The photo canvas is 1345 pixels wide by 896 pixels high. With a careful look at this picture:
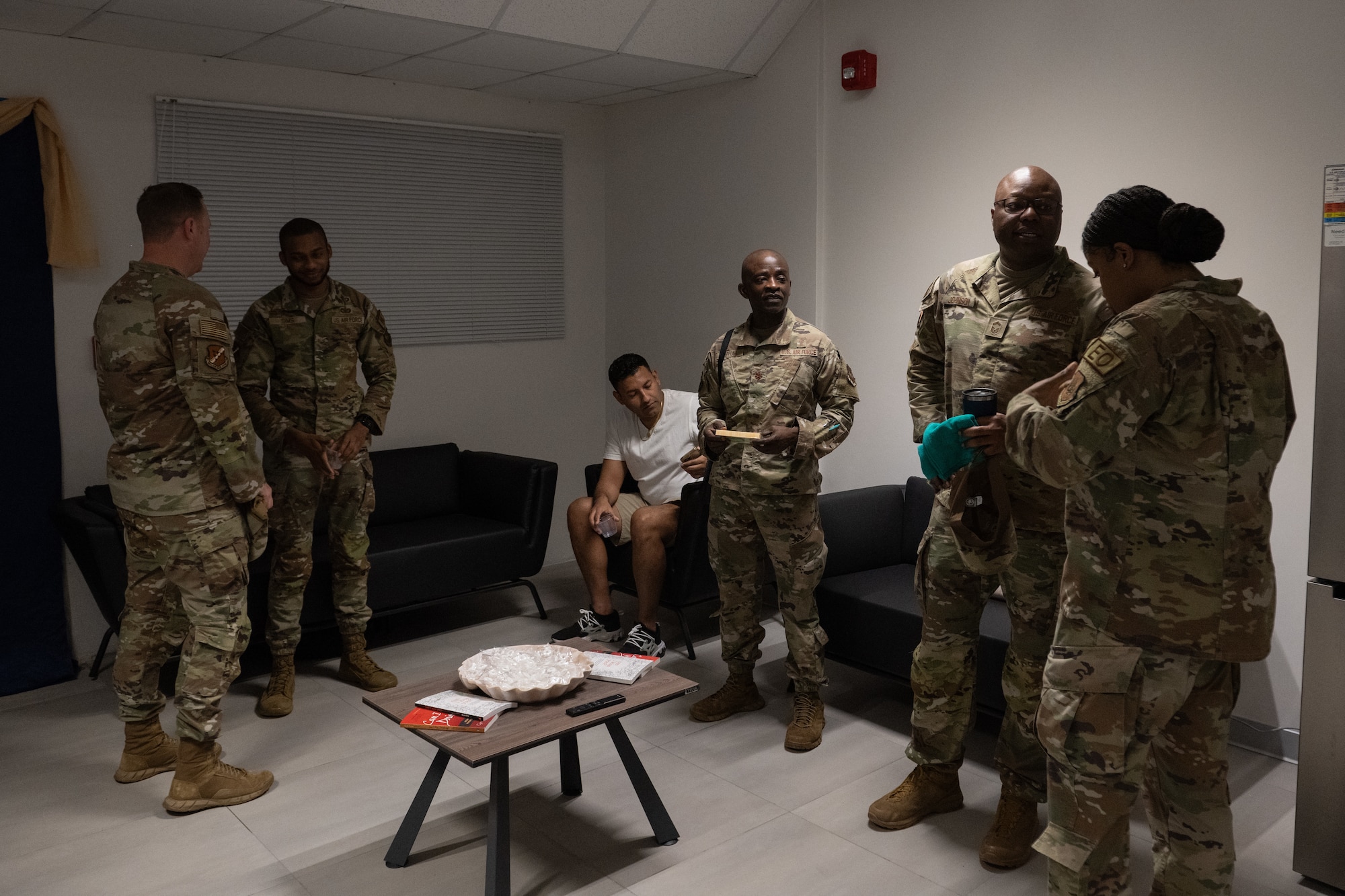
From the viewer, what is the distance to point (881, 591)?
388 cm

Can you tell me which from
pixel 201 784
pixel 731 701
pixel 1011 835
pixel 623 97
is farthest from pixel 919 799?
pixel 623 97

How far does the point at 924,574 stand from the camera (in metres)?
2.95

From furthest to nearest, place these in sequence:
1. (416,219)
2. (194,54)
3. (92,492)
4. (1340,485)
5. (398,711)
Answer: (416,219)
(194,54)
(92,492)
(398,711)
(1340,485)

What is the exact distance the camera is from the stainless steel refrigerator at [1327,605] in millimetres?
2479

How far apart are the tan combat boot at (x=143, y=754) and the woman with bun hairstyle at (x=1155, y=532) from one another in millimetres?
2785

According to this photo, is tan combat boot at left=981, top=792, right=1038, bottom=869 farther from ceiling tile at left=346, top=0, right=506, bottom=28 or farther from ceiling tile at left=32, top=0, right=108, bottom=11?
ceiling tile at left=32, top=0, right=108, bottom=11

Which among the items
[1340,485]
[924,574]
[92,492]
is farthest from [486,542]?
[1340,485]

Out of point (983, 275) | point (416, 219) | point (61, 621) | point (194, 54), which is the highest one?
point (194, 54)

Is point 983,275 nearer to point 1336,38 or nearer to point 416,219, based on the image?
point 1336,38

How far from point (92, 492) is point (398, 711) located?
7.83ft

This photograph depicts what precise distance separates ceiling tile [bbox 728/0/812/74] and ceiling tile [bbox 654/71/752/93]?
0.25ft

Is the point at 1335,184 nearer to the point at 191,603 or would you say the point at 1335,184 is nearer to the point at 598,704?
the point at 598,704

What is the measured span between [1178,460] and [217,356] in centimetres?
256

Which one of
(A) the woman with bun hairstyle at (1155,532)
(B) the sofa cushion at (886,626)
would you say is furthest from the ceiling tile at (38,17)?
(A) the woman with bun hairstyle at (1155,532)
